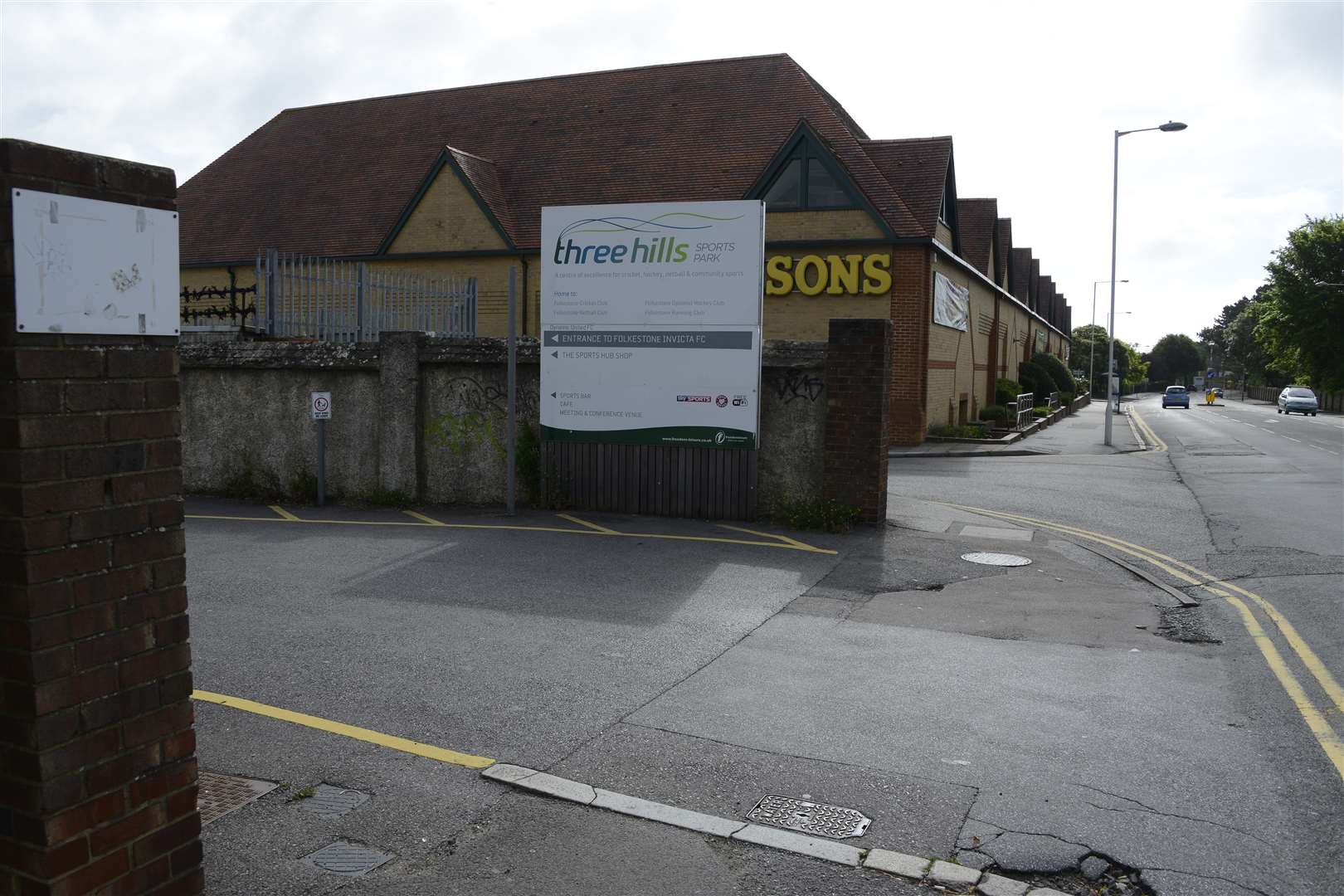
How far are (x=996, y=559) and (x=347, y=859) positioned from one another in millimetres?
8296

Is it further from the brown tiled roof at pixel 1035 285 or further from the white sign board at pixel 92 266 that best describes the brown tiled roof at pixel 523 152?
the brown tiled roof at pixel 1035 285

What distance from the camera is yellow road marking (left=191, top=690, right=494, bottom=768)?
516 cm

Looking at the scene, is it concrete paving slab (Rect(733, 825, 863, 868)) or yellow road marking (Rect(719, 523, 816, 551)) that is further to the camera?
yellow road marking (Rect(719, 523, 816, 551))

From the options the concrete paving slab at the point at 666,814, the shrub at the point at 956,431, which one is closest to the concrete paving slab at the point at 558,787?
the concrete paving slab at the point at 666,814

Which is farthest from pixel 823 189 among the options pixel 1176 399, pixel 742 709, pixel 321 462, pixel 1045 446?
pixel 1176 399

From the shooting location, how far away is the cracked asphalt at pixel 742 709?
425 cm

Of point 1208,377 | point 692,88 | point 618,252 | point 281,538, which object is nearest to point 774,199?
point 692,88

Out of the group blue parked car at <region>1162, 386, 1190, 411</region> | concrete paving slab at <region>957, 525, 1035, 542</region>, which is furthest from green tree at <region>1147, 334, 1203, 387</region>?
concrete paving slab at <region>957, 525, 1035, 542</region>

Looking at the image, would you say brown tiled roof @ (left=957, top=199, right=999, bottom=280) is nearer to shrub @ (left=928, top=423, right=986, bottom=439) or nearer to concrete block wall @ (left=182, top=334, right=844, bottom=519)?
shrub @ (left=928, top=423, right=986, bottom=439)

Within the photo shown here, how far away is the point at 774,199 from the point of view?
88.2ft

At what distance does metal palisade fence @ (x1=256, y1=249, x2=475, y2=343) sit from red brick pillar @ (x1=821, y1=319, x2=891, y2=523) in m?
6.24

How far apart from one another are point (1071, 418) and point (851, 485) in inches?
1536

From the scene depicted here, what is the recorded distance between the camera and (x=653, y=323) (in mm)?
12500

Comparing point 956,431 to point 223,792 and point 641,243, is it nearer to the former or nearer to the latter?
point 641,243
